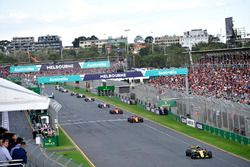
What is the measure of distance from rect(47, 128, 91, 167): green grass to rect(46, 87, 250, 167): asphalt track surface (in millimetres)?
766

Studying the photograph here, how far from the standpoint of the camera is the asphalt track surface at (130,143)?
1544 inches

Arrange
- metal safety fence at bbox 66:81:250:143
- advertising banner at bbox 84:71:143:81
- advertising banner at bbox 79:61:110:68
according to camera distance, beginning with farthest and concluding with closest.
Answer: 1. advertising banner at bbox 79:61:110:68
2. advertising banner at bbox 84:71:143:81
3. metal safety fence at bbox 66:81:250:143

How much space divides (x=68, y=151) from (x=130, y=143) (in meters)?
6.32

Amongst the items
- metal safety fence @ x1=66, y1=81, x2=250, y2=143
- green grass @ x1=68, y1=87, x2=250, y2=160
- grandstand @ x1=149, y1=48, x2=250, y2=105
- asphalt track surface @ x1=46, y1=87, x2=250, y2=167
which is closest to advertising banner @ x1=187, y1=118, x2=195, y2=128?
metal safety fence @ x1=66, y1=81, x2=250, y2=143

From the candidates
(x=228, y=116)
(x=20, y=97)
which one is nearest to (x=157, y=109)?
(x=228, y=116)

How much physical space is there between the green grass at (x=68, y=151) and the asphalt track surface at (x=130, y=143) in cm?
77

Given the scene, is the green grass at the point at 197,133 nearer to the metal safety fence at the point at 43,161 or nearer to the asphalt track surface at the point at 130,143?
the asphalt track surface at the point at 130,143

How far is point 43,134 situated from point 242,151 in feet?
57.7

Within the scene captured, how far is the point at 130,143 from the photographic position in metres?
49.7

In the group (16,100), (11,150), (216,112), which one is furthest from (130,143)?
(11,150)

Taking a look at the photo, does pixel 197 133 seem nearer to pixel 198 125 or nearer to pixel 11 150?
pixel 198 125

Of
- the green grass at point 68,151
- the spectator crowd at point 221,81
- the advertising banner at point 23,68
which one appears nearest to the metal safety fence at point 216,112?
the spectator crowd at point 221,81

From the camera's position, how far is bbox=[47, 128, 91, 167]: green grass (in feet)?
Result: 135

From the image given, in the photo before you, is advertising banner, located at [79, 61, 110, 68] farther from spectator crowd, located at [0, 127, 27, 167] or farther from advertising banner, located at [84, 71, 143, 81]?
spectator crowd, located at [0, 127, 27, 167]
